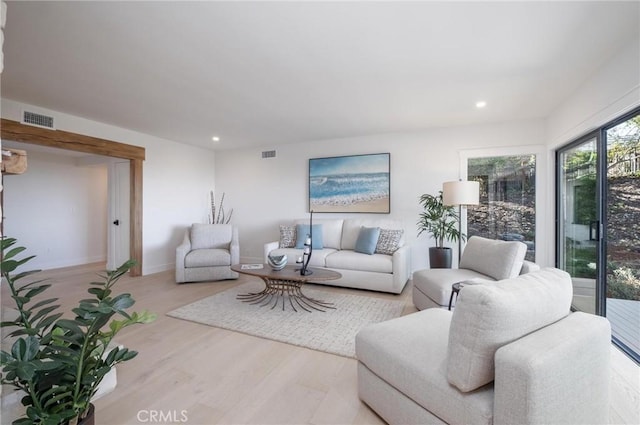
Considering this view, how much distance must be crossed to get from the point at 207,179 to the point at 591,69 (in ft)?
19.6

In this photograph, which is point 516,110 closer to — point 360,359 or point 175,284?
point 360,359

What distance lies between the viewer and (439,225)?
4.19 m

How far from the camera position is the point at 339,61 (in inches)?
97.5

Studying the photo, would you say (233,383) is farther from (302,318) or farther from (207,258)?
(207,258)

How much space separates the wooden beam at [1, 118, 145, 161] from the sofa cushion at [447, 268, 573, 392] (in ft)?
15.8

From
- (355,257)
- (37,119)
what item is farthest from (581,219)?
(37,119)

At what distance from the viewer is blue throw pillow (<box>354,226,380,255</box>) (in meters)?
4.16

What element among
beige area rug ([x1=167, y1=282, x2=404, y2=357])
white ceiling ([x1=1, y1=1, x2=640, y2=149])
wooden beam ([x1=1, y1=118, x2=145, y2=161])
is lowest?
beige area rug ([x1=167, y1=282, x2=404, y2=357])

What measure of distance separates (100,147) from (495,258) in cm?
527

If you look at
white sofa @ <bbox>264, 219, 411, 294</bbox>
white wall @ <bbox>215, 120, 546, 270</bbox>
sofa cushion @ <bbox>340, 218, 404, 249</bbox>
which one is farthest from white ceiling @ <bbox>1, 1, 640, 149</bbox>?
white sofa @ <bbox>264, 219, 411, 294</bbox>

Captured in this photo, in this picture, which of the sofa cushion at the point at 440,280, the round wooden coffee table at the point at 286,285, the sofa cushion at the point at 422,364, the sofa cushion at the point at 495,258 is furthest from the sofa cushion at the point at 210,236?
the sofa cushion at the point at 422,364

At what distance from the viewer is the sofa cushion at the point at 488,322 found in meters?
1.10

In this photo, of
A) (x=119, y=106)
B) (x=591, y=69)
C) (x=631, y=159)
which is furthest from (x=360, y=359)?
(x=119, y=106)

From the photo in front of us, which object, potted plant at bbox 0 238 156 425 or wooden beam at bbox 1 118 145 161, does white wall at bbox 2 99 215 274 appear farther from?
potted plant at bbox 0 238 156 425
